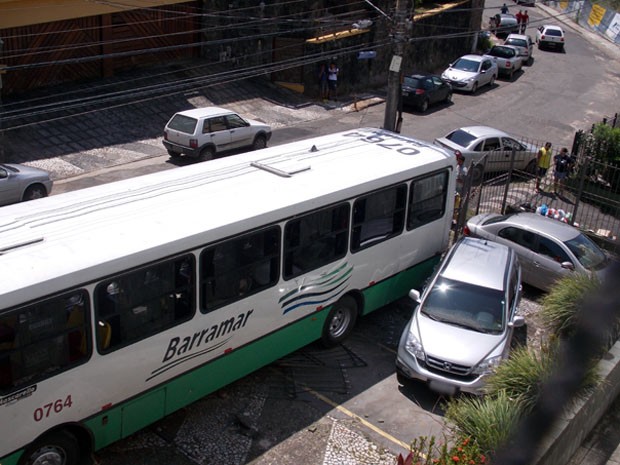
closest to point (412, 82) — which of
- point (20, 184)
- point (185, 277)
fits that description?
point (20, 184)

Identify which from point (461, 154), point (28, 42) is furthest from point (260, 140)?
Answer: point (28, 42)

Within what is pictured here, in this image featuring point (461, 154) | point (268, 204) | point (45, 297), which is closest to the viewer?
point (45, 297)

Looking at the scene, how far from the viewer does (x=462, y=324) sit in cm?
1150

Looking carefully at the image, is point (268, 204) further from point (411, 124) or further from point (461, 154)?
point (411, 124)

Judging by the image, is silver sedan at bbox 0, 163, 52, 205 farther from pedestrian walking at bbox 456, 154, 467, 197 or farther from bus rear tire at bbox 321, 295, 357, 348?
pedestrian walking at bbox 456, 154, 467, 197

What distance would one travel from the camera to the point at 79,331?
26.9 feet

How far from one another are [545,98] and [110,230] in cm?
3130

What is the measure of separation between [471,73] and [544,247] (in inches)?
859

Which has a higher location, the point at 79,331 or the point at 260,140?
the point at 79,331

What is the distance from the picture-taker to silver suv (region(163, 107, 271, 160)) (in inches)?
874

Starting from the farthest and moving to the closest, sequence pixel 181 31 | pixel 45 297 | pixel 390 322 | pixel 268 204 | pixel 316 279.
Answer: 1. pixel 181 31
2. pixel 390 322
3. pixel 316 279
4. pixel 268 204
5. pixel 45 297

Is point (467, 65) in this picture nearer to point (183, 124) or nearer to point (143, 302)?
point (183, 124)

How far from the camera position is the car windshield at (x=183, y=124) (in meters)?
22.2

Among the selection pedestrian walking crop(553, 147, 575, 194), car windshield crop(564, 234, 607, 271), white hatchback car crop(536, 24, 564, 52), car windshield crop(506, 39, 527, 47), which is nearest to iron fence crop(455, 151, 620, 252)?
pedestrian walking crop(553, 147, 575, 194)
